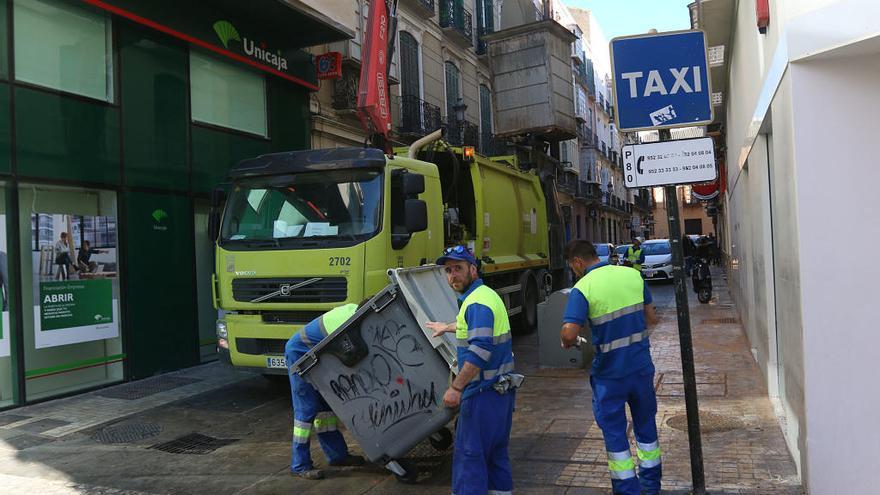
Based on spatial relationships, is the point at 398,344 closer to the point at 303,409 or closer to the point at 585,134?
the point at 303,409

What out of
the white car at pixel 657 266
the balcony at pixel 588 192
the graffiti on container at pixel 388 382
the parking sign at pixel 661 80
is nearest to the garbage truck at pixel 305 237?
the graffiti on container at pixel 388 382

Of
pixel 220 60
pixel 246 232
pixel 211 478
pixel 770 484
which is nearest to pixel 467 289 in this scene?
pixel 770 484

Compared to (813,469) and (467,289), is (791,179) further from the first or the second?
(467,289)

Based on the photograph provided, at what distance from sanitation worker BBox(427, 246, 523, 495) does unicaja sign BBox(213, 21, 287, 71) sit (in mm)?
8500

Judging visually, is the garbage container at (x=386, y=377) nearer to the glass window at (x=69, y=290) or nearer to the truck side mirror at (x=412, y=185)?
the truck side mirror at (x=412, y=185)

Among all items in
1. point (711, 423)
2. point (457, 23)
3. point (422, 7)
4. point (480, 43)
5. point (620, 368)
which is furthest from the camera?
point (480, 43)

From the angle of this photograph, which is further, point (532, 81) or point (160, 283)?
point (532, 81)

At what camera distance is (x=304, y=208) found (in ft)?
23.4

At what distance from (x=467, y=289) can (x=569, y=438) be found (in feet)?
7.66

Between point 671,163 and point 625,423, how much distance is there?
165 cm

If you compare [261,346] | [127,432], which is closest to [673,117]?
[261,346]

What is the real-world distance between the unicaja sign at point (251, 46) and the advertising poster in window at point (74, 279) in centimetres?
367

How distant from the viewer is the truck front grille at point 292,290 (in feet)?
21.8

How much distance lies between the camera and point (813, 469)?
12.6ft
